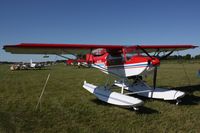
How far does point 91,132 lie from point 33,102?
13.6ft

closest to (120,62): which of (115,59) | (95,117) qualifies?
(115,59)

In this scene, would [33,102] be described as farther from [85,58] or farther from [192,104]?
[192,104]

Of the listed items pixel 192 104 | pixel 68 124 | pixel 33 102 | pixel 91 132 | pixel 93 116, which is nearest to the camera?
pixel 91 132

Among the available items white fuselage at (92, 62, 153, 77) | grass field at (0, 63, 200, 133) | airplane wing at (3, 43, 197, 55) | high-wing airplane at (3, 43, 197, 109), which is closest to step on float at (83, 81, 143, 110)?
high-wing airplane at (3, 43, 197, 109)

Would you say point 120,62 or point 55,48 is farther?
point 120,62

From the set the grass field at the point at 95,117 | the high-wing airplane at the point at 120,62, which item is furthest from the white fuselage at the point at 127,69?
the grass field at the point at 95,117

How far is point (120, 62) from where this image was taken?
8.84 meters

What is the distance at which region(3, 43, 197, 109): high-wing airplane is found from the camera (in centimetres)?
762

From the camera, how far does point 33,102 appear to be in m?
8.66

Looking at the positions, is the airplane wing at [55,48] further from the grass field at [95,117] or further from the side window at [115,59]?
the grass field at [95,117]

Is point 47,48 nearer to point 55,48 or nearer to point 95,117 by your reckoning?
point 55,48

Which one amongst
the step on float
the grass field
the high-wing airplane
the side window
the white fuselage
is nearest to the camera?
the grass field

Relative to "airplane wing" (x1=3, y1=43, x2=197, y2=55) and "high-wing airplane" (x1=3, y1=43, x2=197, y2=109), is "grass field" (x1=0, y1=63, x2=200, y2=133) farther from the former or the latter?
"airplane wing" (x1=3, y1=43, x2=197, y2=55)

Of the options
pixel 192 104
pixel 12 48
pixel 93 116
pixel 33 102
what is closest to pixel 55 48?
pixel 12 48
